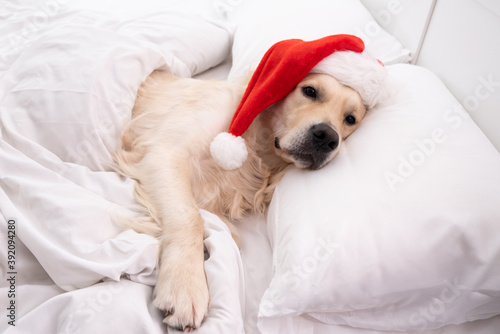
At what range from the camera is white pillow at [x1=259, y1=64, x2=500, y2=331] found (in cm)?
117

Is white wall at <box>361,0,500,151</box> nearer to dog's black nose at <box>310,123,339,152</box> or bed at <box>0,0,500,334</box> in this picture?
bed at <box>0,0,500,334</box>

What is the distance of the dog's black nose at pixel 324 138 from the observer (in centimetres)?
152

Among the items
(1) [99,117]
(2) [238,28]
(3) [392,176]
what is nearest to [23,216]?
(1) [99,117]

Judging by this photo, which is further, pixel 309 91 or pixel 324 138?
pixel 309 91

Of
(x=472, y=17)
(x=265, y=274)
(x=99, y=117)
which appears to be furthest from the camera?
(x=99, y=117)

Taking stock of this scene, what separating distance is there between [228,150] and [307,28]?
3.08 ft

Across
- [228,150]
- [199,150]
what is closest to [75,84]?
[199,150]

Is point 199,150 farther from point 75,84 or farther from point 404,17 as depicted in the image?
point 404,17

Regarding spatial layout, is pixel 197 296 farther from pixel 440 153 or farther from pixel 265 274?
pixel 440 153

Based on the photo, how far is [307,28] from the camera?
82.8 inches

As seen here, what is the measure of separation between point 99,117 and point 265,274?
99 centimetres

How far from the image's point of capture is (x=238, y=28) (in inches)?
96.3

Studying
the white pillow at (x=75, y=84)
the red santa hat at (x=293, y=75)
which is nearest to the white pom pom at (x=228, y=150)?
the red santa hat at (x=293, y=75)

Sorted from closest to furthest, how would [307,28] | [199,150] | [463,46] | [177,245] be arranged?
[177,245] → [463,46] → [199,150] → [307,28]
